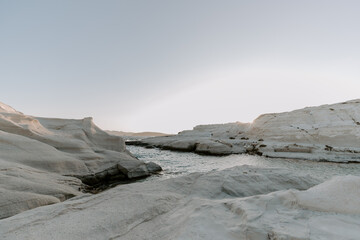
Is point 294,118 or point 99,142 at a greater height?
point 294,118

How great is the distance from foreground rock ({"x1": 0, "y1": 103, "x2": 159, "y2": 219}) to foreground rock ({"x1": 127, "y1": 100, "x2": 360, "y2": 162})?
16911 millimetres

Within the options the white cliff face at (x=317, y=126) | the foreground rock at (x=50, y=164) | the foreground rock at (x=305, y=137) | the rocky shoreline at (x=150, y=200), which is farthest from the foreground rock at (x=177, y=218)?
the white cliff face at (x=317, y=126)

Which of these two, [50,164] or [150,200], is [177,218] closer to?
[150,200]

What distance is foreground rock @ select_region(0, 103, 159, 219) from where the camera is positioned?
260 inches

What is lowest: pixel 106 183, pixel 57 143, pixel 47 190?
pixel 106 183

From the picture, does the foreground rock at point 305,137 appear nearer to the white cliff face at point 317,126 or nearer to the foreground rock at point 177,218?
the white cliff face at point 317,126

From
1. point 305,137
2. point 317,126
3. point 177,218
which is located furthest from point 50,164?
point 317,126

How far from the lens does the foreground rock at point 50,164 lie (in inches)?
260

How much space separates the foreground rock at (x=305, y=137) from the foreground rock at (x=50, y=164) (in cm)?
1691

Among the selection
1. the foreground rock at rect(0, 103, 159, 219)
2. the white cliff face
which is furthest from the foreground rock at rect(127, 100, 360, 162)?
the foreground rock at rect(0, 103, 159, 219)

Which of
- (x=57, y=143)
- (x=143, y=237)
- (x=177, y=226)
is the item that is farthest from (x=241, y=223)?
(x=57, y=143)

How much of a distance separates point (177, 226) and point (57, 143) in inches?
510

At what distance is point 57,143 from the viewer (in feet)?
43.9

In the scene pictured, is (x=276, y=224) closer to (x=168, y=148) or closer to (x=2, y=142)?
(x=2, y=142)
